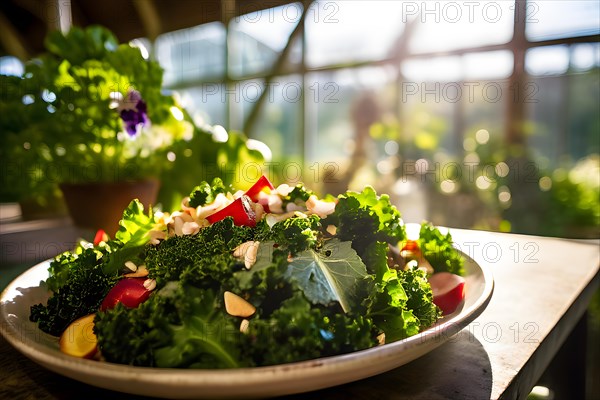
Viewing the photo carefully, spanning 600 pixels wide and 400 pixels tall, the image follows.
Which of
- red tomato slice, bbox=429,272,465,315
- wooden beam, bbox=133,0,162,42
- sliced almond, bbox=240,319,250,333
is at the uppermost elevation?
wooden beam, bbox=133,0,162,42

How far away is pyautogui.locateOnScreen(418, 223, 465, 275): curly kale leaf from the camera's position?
89cm

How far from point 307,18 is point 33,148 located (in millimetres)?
4706

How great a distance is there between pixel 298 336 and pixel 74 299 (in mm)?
373

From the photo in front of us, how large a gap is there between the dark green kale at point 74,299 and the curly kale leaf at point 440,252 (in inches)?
23.3

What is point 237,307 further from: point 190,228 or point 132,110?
point 132,110

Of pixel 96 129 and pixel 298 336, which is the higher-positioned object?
pixel 96 129

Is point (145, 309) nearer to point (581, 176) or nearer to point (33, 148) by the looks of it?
point (33, 148)

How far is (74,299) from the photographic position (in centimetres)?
67

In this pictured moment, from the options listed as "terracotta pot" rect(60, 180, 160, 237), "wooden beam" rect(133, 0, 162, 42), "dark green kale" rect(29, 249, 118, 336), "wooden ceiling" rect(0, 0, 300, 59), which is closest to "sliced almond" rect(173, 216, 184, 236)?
"dark green kale" rect(29, 249, 118, 336)

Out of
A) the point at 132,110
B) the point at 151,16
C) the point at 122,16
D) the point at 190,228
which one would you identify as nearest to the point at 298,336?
the point at 190,228

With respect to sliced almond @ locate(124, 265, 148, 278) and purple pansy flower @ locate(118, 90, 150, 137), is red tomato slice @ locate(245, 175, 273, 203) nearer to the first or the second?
sliced almond @ locate(124, 265, 148, 278)

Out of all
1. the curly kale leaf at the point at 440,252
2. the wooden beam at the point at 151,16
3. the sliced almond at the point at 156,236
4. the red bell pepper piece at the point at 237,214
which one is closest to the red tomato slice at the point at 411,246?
the curly kale leaf at the point at 440,252

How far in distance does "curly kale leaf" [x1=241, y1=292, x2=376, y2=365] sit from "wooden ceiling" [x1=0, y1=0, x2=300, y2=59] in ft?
20.3

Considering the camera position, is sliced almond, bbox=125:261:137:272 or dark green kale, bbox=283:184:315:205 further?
dark green kale, bbox=283:184:315:205
